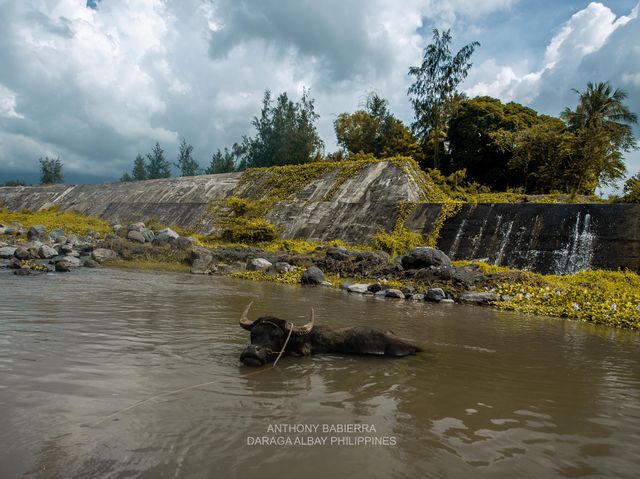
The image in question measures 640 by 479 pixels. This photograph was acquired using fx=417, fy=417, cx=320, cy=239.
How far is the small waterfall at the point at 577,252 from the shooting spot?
545 inches

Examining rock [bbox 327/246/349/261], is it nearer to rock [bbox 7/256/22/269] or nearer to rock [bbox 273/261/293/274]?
rock [bbox 273/261/293/274]

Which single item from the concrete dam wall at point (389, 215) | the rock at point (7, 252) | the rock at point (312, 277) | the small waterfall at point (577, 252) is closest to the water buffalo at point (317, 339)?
the rock at point (312, 277)

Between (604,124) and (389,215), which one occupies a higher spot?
(604,124)

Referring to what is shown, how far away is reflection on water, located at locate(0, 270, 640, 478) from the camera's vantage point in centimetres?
266

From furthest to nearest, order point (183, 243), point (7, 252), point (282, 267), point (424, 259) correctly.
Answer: point (183, 243), point (282, 267), point (7, 252), point (424, 259)

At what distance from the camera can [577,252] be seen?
46.5ft

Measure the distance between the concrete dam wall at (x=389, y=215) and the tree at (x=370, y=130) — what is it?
35.7 feet

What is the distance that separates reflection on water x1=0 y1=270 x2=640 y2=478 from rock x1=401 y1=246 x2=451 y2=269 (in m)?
6.63

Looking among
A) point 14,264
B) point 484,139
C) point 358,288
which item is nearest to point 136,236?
point 14,264

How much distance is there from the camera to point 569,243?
47.5 ft

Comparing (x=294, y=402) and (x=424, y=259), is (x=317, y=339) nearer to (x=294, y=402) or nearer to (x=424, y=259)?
(x=294, y=402)

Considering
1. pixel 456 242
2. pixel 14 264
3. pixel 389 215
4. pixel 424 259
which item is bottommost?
pixel 14 264

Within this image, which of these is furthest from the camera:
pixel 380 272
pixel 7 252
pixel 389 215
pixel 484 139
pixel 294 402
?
pixel 484 139

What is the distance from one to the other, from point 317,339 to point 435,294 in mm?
6733
